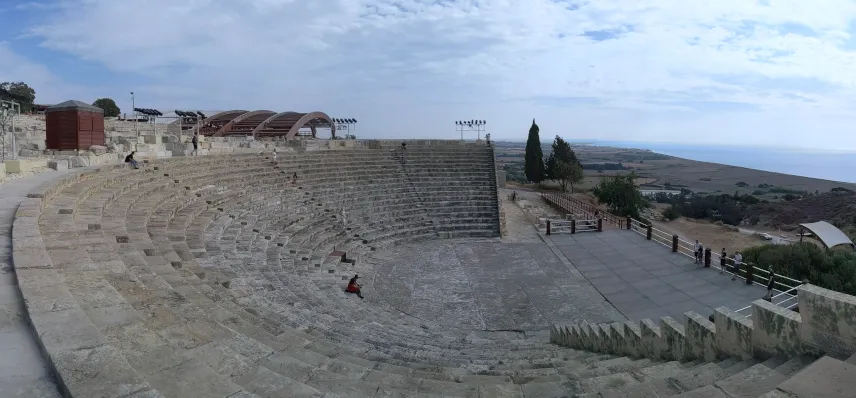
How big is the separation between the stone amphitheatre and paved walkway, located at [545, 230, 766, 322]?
3.4 inches

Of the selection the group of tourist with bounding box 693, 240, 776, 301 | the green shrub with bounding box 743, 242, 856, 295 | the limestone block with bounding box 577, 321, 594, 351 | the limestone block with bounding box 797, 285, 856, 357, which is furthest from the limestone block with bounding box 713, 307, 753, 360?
the green shrub with bounding box 743, 242, 856, 295

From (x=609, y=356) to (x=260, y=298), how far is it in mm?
5570

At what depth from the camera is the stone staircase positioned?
3.26 metres

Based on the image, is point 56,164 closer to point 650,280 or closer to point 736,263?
point 650,280

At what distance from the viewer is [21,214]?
7426 mm

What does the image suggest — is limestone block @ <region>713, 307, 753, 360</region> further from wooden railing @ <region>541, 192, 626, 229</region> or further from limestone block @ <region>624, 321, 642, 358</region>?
wooden railing @ <region>541, 192, 626, 229</region>

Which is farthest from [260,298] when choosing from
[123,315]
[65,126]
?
[65,126]

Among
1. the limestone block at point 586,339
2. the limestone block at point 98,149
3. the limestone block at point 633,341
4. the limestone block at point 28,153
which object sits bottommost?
the limestone block at point 586,339

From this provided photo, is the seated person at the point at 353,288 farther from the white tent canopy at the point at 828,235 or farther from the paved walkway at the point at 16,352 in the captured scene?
the white tent canopy at the point at 828,235

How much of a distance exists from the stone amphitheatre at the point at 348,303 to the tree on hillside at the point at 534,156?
935 inches

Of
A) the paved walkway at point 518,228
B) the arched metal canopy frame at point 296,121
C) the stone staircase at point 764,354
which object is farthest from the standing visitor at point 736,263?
the arched metal canopy frame at point 296,121

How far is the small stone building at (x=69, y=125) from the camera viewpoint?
683 inches

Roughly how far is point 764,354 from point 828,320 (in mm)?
771

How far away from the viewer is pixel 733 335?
467 centimetres
